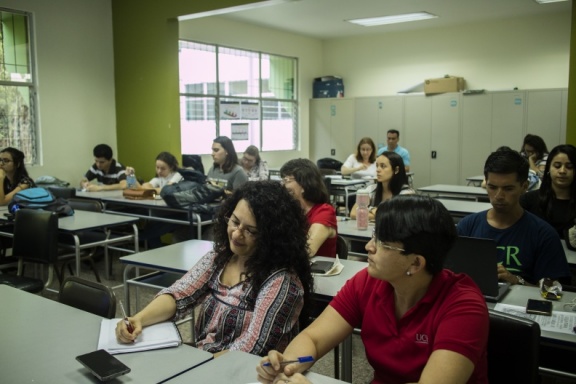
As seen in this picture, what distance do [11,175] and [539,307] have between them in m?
4.75

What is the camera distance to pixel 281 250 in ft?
6.25

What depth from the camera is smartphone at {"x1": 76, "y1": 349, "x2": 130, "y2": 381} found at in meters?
1.49

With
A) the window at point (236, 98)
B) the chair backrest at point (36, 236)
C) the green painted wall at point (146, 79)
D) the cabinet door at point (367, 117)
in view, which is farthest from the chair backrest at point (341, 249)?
the cabinet door at point (367, 117)

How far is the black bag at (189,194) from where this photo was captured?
194 inches

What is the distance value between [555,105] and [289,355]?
7.90 meters

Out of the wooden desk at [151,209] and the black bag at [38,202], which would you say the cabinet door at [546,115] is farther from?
the black bag at [38,202]

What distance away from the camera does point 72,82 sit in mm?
6605

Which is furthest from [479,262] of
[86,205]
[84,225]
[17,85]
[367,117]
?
[367,117]

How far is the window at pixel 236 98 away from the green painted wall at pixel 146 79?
114 cm

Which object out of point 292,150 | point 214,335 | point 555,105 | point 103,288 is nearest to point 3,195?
point 103,288

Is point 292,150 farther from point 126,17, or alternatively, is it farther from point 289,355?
point 289,355

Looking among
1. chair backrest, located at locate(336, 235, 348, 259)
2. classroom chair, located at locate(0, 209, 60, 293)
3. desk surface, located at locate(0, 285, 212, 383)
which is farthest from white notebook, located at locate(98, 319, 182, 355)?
classroom chair, located at locate(0, 209, 60, 293)

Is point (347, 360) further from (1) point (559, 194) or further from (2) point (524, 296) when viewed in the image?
(1) point (559, 194)

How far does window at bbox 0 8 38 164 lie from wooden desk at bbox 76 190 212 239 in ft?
3.46
